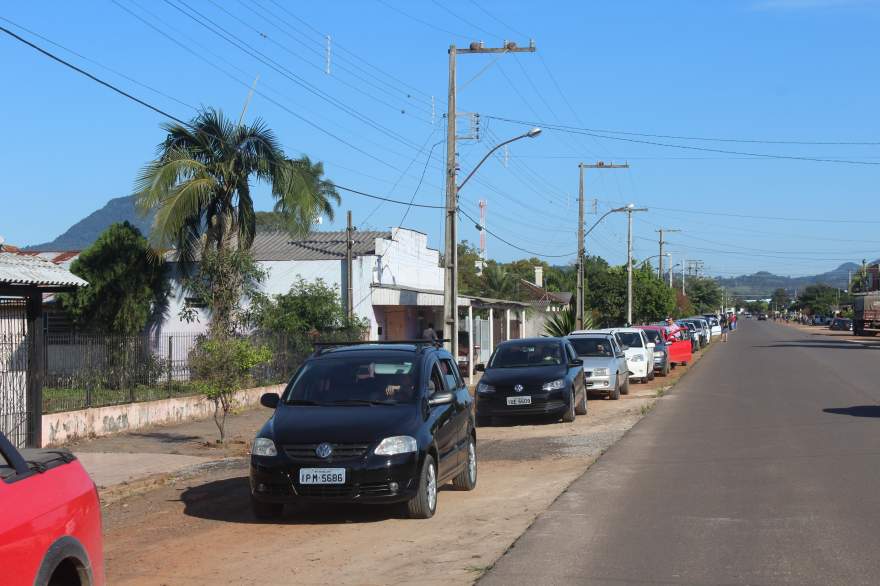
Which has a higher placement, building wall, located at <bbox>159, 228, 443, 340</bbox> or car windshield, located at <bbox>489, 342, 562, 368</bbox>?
building wall, located at <bbox>159, 228, 443, 340</bbox>

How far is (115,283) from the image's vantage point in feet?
98.4

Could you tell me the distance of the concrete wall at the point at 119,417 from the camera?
1670 centimetres

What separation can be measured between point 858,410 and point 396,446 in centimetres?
1342

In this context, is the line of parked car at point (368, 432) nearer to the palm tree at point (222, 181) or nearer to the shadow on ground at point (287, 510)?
the shadow on ground at point (287, 510)

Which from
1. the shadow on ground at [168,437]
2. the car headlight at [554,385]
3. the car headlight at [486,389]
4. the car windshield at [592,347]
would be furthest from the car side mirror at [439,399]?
the car windshield at [592,347]

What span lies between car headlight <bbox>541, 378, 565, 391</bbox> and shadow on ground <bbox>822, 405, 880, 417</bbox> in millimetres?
5146

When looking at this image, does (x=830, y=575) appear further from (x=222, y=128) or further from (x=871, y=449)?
(x=222, y=128)

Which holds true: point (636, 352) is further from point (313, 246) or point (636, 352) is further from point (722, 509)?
point (722, 509)

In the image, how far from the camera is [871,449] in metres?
14.3

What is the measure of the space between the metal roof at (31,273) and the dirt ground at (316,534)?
3.63 meters

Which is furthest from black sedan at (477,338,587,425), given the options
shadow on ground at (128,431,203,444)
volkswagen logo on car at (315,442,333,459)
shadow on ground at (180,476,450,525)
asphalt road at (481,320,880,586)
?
volkswagen logo on car at (315,442,333,459)

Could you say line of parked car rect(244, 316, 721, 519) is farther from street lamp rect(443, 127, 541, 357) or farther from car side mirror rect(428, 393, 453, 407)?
street lamp rect(443, 127, 541, 357)

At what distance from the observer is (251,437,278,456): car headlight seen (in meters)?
9.80

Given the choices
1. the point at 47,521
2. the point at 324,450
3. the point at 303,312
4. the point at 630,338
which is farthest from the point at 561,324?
the point at 47,521
